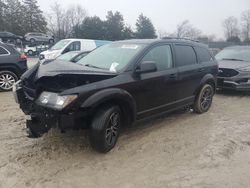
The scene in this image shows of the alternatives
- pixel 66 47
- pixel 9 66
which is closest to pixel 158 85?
pixel 9 66

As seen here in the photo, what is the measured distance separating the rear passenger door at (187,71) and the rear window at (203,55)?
20 cm

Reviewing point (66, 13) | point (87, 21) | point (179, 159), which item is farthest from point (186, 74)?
point (66, 13)

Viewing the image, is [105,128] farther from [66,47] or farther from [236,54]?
[66,47]

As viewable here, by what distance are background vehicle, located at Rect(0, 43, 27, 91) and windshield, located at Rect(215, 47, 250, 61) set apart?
22.5 feet

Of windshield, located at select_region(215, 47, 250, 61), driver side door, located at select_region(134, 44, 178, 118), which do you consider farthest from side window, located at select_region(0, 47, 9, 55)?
windshield, located at select_region(215, 47, 250, 61)

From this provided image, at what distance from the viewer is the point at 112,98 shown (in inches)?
175

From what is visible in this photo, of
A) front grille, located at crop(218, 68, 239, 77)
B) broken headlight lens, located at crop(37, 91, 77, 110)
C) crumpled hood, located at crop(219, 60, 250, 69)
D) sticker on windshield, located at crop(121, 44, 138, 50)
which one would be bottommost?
front grille, located at crop(218, 68, 239, 77)

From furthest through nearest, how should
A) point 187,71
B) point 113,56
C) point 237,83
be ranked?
point 237,83 → point 187,71 → point 113,56

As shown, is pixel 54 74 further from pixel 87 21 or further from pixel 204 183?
pixel 87 21

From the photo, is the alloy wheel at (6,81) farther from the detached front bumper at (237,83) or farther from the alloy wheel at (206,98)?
the detached front bumper at (237,83)

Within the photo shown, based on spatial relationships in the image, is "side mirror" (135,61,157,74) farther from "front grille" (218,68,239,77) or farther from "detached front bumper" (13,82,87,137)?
"front grille" (218,68,239,77)

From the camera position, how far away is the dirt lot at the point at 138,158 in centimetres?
374

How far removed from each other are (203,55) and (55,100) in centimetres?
415

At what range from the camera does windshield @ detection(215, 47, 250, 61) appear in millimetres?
9988
